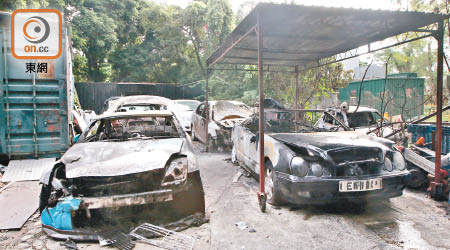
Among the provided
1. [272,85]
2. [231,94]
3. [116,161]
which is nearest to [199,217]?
[116,161]

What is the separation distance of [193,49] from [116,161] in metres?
21.4

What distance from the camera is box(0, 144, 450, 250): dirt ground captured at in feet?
9.94

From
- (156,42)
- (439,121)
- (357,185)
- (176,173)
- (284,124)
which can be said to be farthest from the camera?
(156,42)

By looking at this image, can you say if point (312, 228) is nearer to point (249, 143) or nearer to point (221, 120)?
point (249, 143)

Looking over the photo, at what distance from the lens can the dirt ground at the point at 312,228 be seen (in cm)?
303

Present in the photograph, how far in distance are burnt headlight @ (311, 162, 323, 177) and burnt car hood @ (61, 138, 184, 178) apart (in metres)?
1.64

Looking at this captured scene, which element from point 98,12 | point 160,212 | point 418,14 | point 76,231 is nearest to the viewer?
→ point 76,231

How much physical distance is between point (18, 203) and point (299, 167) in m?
4.03

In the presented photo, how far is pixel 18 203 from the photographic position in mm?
4234

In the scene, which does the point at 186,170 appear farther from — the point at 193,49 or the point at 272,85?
the point at 193,49

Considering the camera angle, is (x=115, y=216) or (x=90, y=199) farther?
(x=115, y=216)

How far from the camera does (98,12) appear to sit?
65.2ft

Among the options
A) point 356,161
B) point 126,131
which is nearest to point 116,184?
point 126,131

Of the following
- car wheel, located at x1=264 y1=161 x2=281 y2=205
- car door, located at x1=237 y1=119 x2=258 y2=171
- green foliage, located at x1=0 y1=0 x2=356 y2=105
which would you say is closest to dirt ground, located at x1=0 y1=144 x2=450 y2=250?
car wheel, located at x1=264 y1=161 x2=281 y2=205
